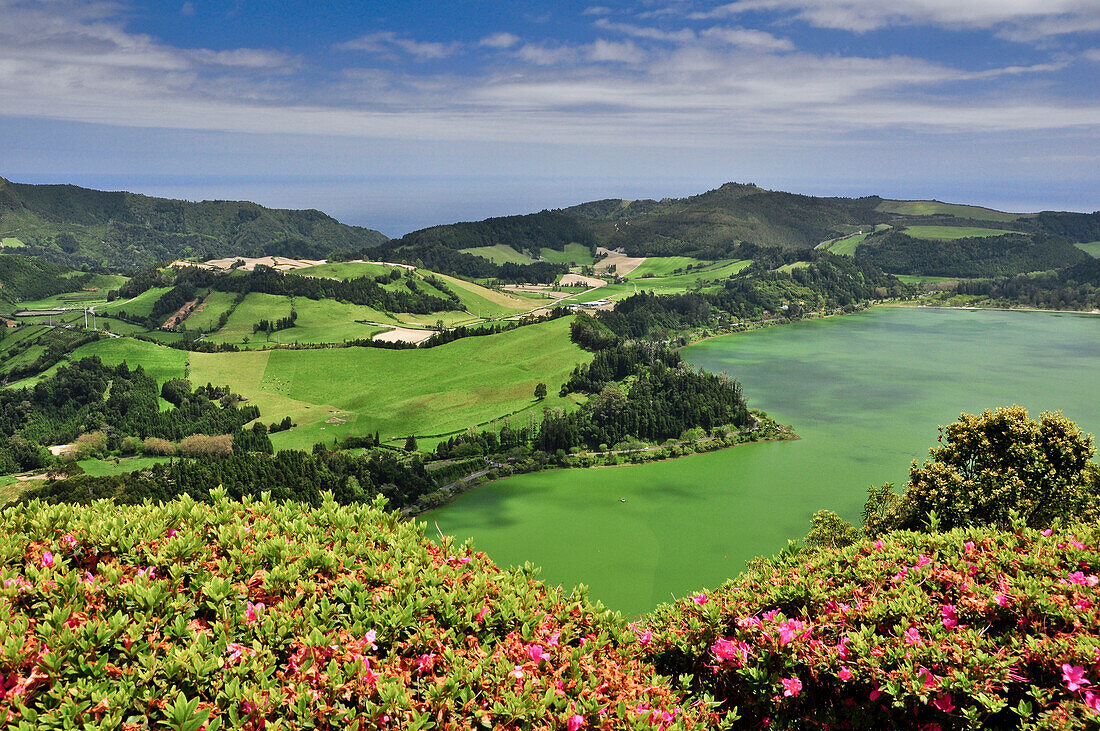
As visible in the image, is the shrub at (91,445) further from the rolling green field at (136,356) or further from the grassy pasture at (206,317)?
the grassy pasture at (206,317)

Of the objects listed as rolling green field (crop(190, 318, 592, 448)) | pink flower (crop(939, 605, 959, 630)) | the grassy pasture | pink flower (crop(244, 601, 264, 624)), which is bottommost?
rolling green field (crop(190, 318, 592, 448))

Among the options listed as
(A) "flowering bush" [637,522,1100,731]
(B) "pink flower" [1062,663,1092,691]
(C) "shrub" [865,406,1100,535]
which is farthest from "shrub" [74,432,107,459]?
(B) "pink flower" [1062,663,1092,691]

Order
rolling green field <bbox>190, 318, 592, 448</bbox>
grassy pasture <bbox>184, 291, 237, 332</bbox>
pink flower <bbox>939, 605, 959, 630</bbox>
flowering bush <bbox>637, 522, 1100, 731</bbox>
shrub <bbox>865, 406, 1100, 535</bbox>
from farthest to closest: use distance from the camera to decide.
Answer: grassy pasture <bbox>184, 291, 237, 332</bbox> < rolling green field <bbox>190, 318, 592, 448</bbox> < shrub <bbox>865, 406, 1100, 535</bbox> < pink flower <bbox>939, 605, 959, 630</bbox> < flowering bush <bbox>637, 522, 1100, 731</bbox>

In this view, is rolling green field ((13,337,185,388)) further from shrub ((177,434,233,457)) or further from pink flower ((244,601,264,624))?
pink flower ((244,601,264,624))

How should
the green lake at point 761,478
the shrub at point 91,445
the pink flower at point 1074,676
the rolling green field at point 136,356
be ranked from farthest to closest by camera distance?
the rolling green field at point 136,356
the shrub at point 91,445
the green lake at point 761,478
the pink flower at point 1074,676

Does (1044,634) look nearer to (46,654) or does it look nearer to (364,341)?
(46,654)

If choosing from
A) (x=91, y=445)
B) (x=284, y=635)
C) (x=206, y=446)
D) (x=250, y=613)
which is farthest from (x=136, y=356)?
(x=284, y=635)

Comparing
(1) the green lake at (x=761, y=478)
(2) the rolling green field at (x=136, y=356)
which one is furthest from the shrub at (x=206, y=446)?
(1) the green lake at (x=761, y=478)
